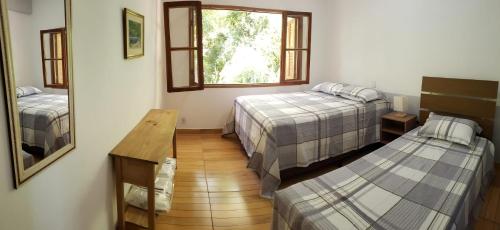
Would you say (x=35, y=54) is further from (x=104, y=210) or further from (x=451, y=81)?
(x=451, y=81)

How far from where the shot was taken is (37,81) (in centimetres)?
98

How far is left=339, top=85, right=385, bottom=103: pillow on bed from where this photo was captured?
3539mm

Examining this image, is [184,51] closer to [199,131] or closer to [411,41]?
[199,131]

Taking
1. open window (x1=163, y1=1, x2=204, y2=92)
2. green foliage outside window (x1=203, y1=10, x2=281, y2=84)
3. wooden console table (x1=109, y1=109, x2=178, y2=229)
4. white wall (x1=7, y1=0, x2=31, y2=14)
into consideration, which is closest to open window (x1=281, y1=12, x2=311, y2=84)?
green foliage outside window (x1=203, y1=10, x2=281, y2=84)

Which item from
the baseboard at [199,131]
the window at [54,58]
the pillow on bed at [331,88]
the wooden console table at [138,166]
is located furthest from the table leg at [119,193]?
the pillow on bed at [331,88]

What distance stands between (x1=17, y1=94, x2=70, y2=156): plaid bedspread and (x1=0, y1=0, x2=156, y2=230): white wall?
79 millimetres

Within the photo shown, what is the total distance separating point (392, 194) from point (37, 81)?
1.82 m

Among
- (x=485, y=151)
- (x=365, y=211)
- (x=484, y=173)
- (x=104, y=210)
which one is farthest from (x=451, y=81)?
(x=104, y=210)

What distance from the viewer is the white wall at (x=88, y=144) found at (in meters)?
0.92

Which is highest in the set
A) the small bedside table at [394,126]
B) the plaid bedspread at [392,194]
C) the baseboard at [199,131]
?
the small bedside table at [394,126]

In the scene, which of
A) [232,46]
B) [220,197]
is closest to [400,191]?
[220,197]

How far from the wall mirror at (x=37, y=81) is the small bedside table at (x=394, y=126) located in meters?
3.20

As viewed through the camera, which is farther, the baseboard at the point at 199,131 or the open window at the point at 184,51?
the baseboard at the point at 199,131

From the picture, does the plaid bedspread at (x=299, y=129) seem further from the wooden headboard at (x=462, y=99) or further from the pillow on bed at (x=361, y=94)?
the wooden headboard at (x=462, y=99)
